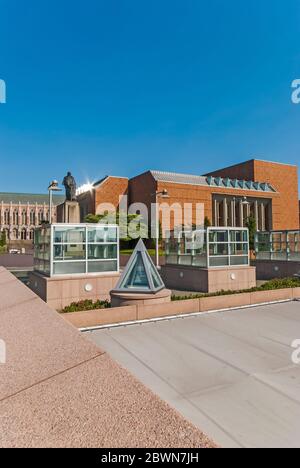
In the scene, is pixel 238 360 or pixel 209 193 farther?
pixel 209 193

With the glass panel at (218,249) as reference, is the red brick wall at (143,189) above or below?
above

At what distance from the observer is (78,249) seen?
42.0 feet

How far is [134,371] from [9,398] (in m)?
2.16

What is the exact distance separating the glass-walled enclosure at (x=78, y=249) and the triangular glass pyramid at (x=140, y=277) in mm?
2949

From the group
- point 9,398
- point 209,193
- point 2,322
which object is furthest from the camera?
point 209,193

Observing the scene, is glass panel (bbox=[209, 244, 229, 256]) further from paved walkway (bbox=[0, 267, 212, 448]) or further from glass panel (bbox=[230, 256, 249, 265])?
paved walkway (bbox=[0, 267, 212, 448])

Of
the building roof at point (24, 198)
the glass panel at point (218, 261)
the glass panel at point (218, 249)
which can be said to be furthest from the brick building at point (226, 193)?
the building roof at point (24, 198)

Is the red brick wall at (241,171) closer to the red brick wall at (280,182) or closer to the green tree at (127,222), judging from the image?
the red brick wall at (280,182)

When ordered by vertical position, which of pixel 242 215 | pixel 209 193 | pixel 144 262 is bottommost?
pixel 144 262

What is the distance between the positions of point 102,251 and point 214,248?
648 centimetres

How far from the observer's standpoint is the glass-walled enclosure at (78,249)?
12445 mm
